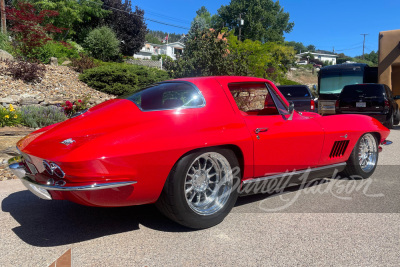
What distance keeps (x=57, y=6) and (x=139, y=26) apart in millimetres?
7809

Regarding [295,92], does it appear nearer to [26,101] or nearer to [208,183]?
[26,101]

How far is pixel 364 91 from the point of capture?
36.9 ft

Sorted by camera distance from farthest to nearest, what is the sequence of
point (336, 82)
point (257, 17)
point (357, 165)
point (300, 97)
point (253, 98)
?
point (257, 17), point (336, 82), point (300, 97), point (357, 165), point (253, 98)

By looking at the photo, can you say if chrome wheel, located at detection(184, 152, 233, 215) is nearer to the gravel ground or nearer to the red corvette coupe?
the red corvette coupe

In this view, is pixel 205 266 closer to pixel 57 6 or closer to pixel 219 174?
pixel 219 174

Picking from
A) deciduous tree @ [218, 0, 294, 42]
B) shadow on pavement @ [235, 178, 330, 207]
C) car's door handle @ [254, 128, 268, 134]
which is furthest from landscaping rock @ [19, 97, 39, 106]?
deciduous tree @ [218, 0, 294, 42]

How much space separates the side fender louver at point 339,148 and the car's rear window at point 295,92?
336 inches

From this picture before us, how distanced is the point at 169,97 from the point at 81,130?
2.86ft

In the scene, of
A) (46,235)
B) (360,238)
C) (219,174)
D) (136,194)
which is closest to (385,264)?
(360,238)

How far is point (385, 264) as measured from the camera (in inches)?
104

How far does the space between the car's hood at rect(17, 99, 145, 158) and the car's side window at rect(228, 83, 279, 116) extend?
1.23 m

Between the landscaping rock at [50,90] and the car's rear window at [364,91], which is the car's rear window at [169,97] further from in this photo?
the car's rear window at [364,91]

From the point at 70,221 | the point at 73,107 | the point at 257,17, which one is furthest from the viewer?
the point at 257,17

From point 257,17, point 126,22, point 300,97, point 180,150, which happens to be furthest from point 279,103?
point 257,17
